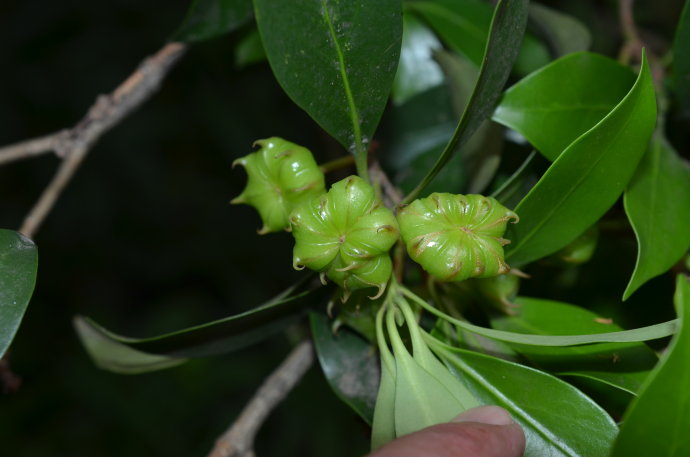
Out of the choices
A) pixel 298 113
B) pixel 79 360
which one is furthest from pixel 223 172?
pixel 79 360

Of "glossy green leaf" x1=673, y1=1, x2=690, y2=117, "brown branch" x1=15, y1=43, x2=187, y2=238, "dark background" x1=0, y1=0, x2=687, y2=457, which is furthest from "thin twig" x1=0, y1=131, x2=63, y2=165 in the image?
"dark background" x1=0, y1=0, x2=687, y2=457

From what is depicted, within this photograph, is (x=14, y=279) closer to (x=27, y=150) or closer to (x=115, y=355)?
(x=115, y=355)

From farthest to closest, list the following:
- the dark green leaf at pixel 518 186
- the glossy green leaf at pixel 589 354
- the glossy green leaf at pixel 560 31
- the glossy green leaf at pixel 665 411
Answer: the glossy green leaf at pixel 560 31 < the dark green leaf at pixel 518 186 < the glossy green leaf at pixel 589 354 < the glossy green leaf at pixel 665 411

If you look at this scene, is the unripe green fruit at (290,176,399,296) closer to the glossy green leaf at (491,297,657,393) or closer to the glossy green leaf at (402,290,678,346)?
the glossy green leaf at (402,290,678,346)

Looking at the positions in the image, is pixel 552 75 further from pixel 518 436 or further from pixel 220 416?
pixel 220 416

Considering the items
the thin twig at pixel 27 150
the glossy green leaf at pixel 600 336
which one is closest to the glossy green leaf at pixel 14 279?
the thin twig at pixel 27 150

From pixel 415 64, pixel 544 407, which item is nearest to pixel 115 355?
pixel 544 407

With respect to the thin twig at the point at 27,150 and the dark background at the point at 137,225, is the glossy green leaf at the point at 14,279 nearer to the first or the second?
the thin twig at the point at 27,150
